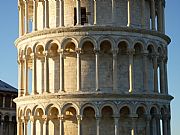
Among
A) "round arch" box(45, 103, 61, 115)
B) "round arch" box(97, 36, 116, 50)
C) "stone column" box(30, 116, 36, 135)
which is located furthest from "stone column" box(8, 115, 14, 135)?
"round arch" box(97, 36, 116, 50)

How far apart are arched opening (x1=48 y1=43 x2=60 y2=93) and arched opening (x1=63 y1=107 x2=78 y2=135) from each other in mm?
1712

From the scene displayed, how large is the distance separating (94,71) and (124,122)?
12.5 ft

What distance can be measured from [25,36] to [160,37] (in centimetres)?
922

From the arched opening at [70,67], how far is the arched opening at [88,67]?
21.6 inches

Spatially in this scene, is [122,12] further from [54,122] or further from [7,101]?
[7,101]

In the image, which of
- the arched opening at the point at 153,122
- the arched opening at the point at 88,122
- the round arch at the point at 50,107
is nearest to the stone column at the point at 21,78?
the round arch at the point at 50,107

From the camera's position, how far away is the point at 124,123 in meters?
30.8

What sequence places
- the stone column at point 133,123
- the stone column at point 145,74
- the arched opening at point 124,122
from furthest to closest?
the stone column at point 145,74
the arched opening at point 124,122
the stone column at point 133,123

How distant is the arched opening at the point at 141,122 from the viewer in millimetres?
31234

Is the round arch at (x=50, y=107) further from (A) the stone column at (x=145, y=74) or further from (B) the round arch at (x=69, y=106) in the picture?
(A) the stone column at (x=145, y=74)

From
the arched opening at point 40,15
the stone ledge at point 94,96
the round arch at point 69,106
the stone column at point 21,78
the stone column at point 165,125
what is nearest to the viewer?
the stone ledge at point 94,96

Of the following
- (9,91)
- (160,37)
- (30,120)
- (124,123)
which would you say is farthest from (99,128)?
(9,91)

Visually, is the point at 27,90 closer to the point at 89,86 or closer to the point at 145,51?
the point at 89,86

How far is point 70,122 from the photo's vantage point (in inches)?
1216
